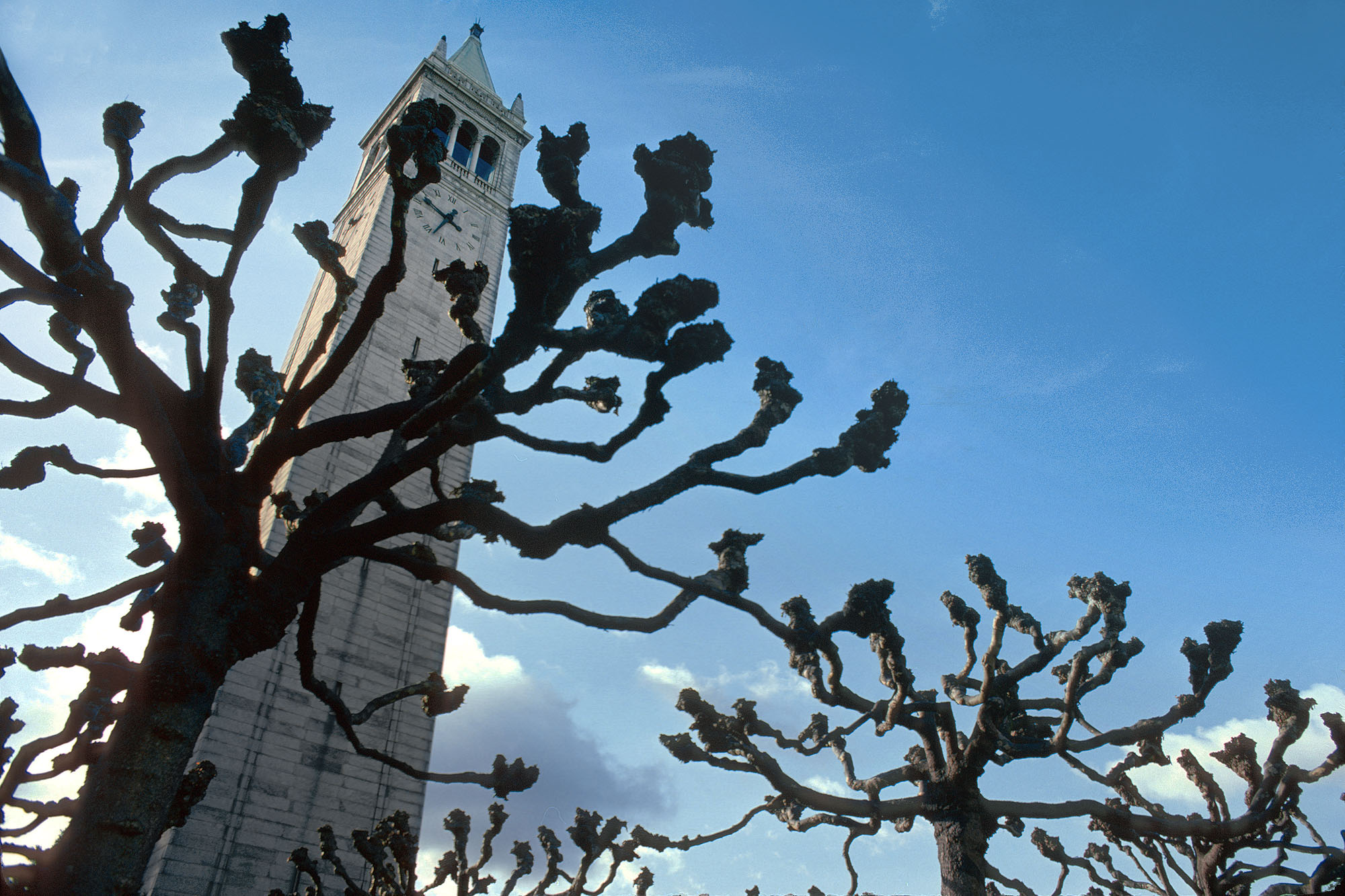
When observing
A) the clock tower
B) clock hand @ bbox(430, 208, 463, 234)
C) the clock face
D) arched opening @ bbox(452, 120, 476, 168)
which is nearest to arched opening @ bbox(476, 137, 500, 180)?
arched opening @ bbox(452, 120, 476, 168)

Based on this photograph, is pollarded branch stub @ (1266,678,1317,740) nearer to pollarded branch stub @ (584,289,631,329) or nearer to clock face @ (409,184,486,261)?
pollarded branch stub @ (584,289,631,329)

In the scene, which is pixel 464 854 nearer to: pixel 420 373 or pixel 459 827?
pixel 459 827

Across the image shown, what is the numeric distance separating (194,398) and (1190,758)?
13.3 metres

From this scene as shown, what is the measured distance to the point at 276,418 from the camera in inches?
205

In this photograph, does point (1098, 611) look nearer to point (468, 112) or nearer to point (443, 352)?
point (443, 352)

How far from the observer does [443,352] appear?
21234mm

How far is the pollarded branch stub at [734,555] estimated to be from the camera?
235 inches

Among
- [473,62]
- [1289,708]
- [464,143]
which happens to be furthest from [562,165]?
[473,62]

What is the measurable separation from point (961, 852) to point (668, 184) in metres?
8.47

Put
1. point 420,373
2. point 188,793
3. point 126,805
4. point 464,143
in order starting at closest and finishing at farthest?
1. point 126,805
2. point 188,793
3. point 420,373
4. point 464,143

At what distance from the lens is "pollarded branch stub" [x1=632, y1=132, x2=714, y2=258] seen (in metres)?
5.70

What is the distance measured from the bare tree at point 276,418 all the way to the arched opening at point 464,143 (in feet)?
87.6

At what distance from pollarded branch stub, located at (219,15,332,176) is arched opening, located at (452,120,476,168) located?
26.4 metres

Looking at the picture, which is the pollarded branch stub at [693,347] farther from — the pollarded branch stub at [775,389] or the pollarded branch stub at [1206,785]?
the pollarded branch stub at [1206,785]
